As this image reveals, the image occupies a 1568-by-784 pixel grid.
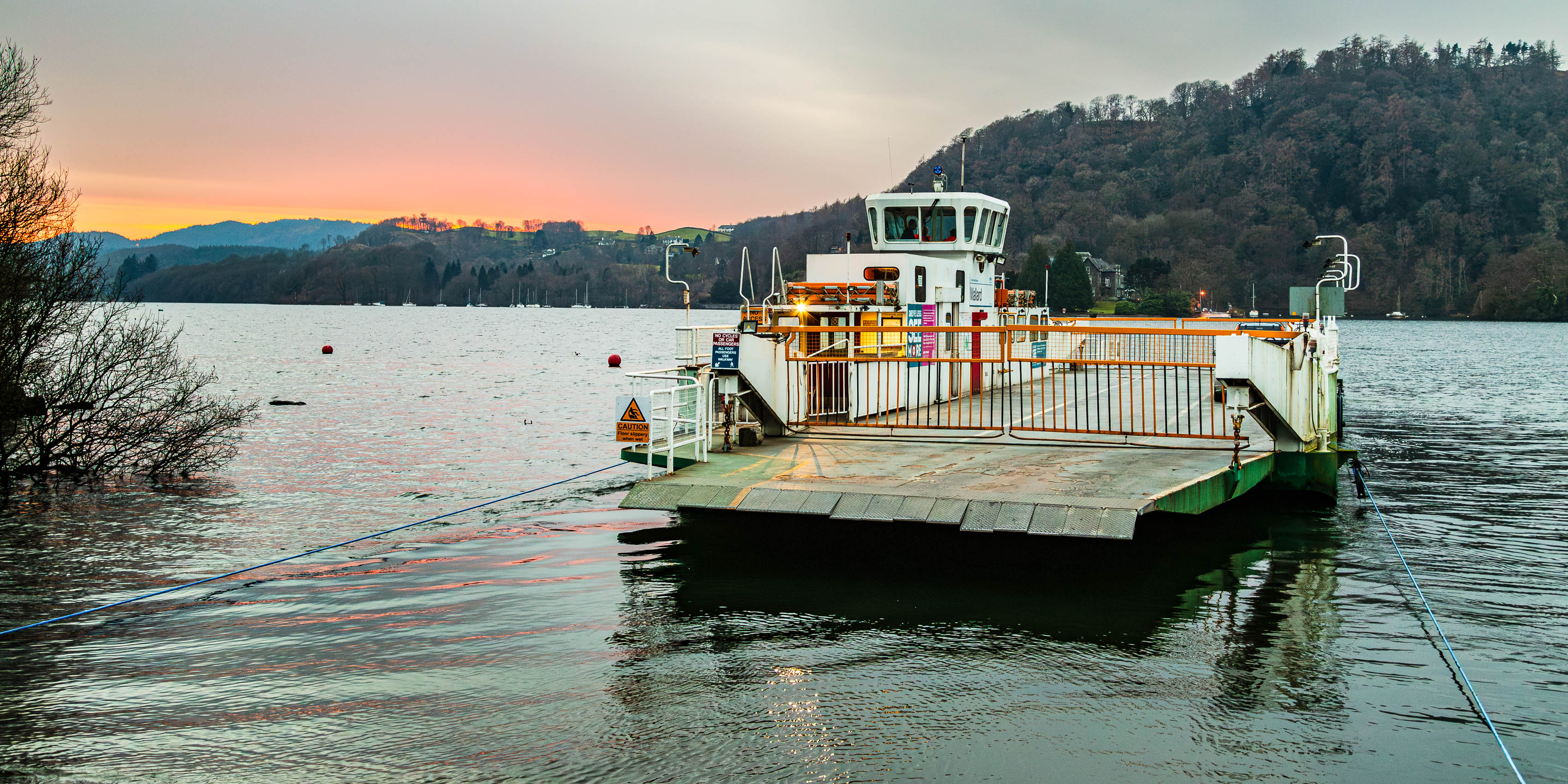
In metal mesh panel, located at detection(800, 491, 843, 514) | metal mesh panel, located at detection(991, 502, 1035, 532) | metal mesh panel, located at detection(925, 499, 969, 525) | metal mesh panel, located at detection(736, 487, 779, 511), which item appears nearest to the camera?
metal mesh panel, located at detection(991, 502, 1035, 532)

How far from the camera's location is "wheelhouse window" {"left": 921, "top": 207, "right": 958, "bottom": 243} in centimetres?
2114

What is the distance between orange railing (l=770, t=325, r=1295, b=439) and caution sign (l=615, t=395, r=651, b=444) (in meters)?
2.99

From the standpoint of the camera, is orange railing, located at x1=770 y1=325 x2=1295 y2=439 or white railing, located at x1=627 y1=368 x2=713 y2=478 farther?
orange railing, located at x1=770 y1=325 x2=1295 y2=439

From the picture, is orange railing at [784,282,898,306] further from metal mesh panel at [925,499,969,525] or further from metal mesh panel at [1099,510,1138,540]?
metal mesh panel at [1099,510,1138,540]

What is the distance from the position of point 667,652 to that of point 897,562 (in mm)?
3708

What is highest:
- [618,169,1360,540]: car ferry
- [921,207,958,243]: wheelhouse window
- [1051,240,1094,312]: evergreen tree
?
[1051,240,1094,312]: evergreen tree

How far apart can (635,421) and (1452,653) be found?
7946 millimetres

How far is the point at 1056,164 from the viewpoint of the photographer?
16500cm

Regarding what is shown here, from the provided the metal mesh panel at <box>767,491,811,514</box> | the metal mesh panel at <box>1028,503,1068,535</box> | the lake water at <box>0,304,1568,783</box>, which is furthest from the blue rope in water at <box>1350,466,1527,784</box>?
the metal mesh panel at <box>767,491,811,514</box>

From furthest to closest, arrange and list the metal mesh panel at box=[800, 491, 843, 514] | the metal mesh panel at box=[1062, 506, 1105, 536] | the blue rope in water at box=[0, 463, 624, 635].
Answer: the metal mesh panel at box=[800, 491, 843, 514] → the blue rope in water at box=[0, 463, 624, 635] → the metal mesh panel at box=[1062, 506, 1105, 536]

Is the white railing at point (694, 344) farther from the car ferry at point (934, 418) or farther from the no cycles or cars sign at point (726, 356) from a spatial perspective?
the no cycles or cars sign at point (726, 356)

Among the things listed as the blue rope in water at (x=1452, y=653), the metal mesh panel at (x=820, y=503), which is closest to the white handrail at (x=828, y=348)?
the metal mesh panel at (x=820, y=503)

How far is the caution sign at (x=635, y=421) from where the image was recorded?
37.4 feet

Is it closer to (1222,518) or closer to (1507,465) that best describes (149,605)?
(1222,518)
